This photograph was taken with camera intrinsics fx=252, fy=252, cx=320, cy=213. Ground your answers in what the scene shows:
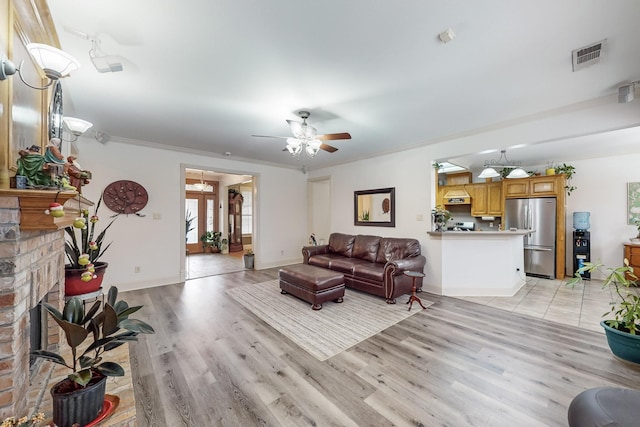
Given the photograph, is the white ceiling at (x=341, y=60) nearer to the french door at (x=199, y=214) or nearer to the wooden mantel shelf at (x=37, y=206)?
the wooden mantel shelf at (x=37, y=206)

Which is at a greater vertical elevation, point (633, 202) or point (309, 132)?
point (309, 132)

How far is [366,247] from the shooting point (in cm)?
501

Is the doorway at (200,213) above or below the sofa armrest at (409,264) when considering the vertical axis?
above

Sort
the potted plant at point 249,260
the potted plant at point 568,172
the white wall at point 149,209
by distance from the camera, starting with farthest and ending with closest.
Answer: the potted plant at point 249,260, the potted plant at point 568,172, the white wall at point 149,209

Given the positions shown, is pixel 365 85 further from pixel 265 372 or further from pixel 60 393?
pixel 60 393

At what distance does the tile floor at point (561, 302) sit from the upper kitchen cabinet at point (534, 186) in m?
1.95

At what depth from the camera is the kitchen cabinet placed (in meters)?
6.25

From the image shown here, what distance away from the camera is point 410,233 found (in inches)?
190

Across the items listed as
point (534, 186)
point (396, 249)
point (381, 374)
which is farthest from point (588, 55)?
point (534, 186)

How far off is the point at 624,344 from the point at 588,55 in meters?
2.56

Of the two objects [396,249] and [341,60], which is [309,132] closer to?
[341,60]

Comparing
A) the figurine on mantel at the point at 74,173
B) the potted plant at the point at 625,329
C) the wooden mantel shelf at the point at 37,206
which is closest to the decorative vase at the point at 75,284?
the figurine on mantel at the point at 74,173

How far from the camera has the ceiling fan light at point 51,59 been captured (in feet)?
4.18

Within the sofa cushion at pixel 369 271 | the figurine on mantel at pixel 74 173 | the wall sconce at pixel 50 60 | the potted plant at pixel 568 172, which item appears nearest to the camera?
the wall sconce at pixel 50 60
